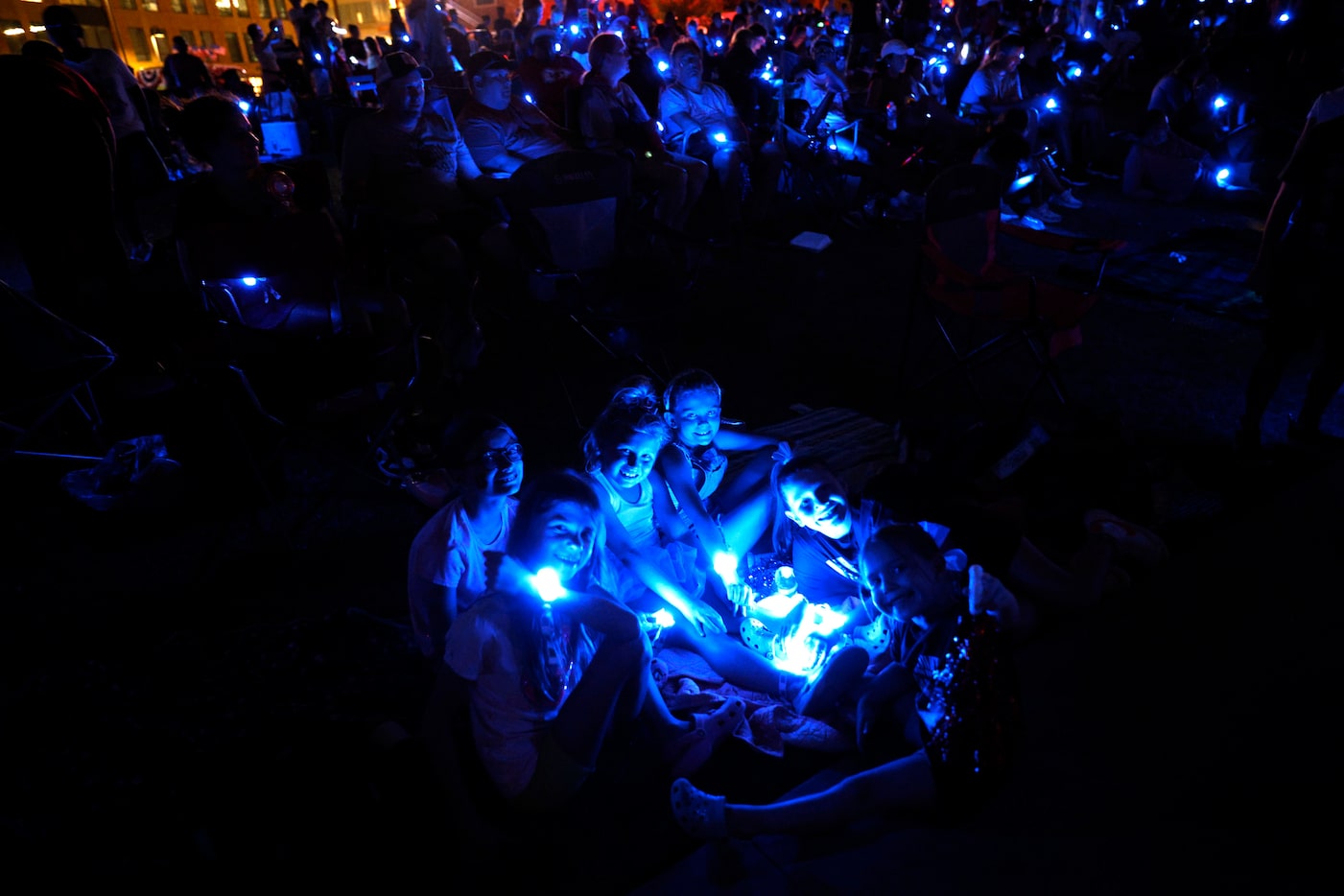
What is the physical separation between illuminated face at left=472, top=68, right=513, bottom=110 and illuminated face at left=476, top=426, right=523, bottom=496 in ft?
13.7

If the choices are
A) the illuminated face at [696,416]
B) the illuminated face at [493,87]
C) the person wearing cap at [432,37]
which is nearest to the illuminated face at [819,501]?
the illuminated face at [696,416]

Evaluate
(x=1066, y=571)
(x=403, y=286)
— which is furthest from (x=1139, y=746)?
(x=403, y=286)

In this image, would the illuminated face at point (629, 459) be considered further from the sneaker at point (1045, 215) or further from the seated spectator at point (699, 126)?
the sneaker at point (1045, 215)

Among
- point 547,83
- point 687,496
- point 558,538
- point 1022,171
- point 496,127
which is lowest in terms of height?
point 687,496

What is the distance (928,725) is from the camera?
202 cm

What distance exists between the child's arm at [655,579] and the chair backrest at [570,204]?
195 centimetres

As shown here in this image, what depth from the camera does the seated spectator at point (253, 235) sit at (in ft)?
10.5

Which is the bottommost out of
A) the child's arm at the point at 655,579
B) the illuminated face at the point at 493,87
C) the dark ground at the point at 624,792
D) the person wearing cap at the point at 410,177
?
the dark ground at the point at 624,792

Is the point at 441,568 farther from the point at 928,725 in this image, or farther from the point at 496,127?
the point at 496,127

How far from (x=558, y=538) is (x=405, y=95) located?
395 cm

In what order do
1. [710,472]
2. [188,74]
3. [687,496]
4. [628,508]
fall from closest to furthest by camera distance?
1. [628,508]
2. [687,496]
3. [710,472]
4. [188,74]

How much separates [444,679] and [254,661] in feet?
3.83

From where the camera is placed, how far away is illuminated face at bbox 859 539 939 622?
2076 mm

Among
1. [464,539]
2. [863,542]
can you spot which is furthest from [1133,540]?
[464,539]
